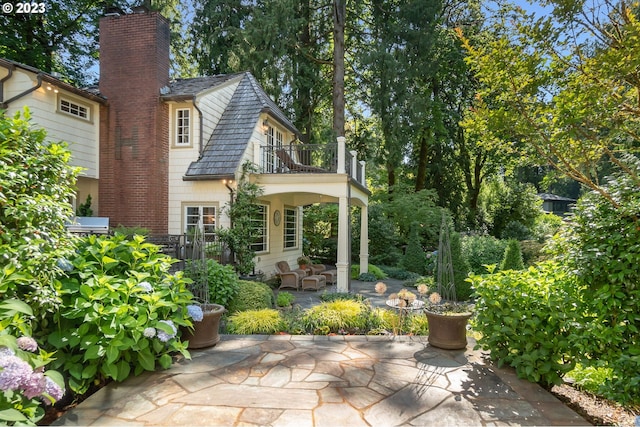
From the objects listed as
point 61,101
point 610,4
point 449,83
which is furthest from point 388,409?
point 449,83

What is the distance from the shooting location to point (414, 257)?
562 inches

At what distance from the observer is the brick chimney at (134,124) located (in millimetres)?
10227

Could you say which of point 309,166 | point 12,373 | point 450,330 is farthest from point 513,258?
point 12,373

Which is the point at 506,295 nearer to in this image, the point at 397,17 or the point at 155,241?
the point at 155,241

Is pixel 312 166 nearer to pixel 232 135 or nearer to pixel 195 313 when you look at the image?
pixel 232 135

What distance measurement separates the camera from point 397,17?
15508mm

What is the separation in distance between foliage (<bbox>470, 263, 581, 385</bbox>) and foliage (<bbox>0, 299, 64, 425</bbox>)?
403 centimetres

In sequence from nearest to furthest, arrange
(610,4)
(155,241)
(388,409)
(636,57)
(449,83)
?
1. (636,57)
2. (388,409)
3. (610,4)
4. (155,241)
5. (449,83)

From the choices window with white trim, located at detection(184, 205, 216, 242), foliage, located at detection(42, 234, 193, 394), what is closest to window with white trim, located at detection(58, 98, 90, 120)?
window with white trim, located at detection(184, 205, 216, 242)

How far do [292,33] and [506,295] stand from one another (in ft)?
45.1

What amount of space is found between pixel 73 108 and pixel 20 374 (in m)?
9.77

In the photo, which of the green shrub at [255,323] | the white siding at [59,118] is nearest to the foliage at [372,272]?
the green shrub at [255,323]

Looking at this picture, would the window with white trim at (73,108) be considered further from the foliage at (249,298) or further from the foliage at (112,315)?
the foliage at (112,315)

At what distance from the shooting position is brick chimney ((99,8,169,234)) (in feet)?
33.6
